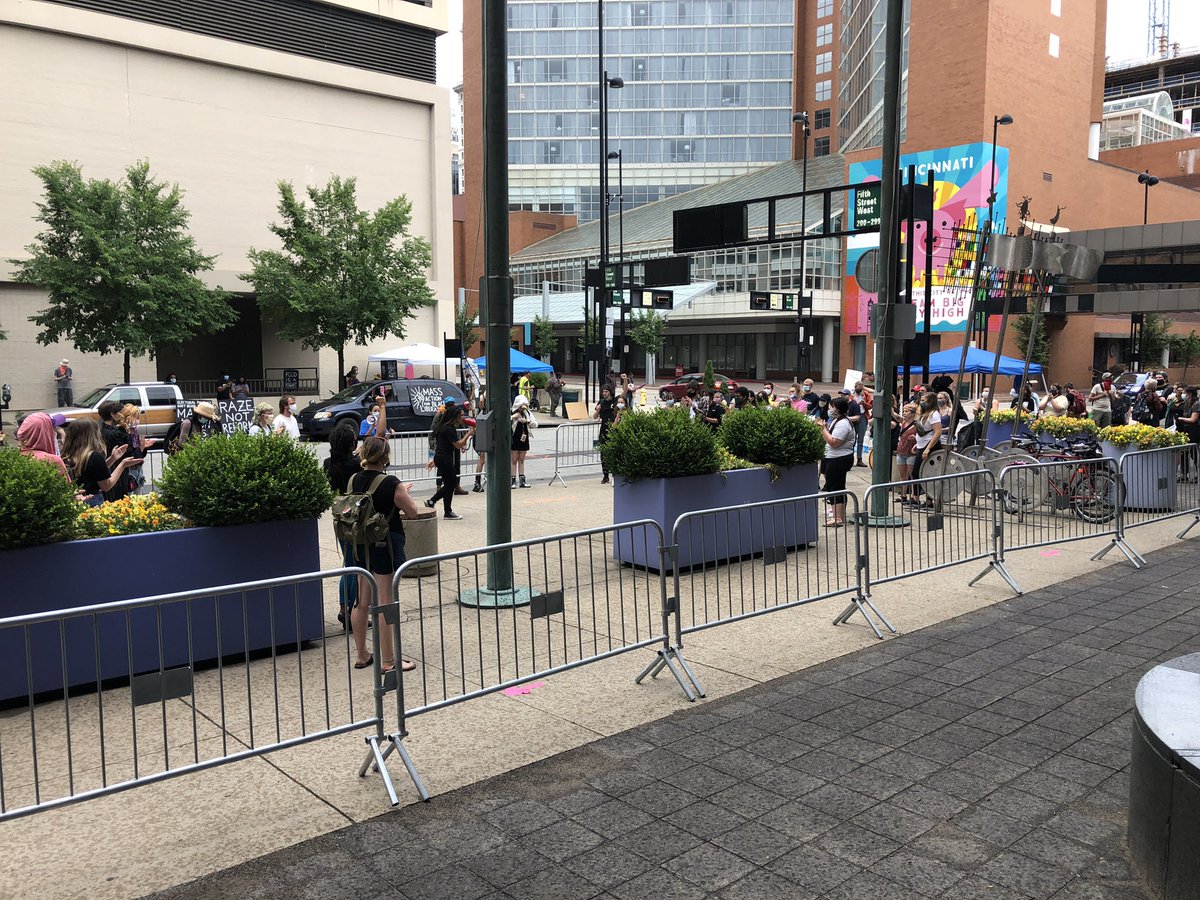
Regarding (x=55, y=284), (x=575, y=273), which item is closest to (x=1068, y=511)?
(x=55, y=284)

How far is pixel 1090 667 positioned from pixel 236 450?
6329mm

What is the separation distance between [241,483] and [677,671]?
3.32m

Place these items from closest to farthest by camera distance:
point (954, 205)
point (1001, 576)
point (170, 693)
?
point (170, 693), point (1001, 576), point (954, 205)

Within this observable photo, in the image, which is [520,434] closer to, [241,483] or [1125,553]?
[1125,553]

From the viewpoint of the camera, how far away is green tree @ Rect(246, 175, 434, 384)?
118 ft

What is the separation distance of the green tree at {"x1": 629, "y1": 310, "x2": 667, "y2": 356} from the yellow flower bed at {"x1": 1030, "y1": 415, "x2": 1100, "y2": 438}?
56842 mm

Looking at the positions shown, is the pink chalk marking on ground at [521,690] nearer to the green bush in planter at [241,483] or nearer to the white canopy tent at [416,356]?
the green bush in planter at [241,483]

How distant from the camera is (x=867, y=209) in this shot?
1488 centimetres

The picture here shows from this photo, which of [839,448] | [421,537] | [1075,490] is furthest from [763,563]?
[1075,490]

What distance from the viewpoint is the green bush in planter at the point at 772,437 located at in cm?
1095

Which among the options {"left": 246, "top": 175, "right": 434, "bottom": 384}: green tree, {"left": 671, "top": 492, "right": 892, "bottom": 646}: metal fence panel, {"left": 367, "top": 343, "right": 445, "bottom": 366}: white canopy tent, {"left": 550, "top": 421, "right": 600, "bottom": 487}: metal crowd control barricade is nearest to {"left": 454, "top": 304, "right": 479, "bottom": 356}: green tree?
{"left": 367, "top": 343, "right": 445, "bottom": 366}: white canopy tent

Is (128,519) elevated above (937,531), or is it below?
above

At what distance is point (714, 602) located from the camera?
335 inches

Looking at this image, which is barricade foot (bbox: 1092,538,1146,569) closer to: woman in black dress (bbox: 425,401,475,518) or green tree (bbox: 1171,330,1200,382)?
woman in black dress (bbox: 425,401,475,518)
